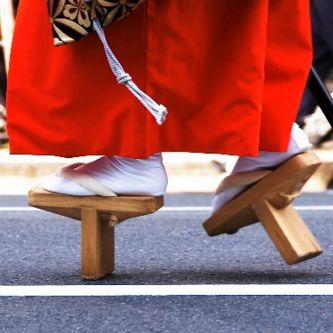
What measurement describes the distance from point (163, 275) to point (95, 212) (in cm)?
30

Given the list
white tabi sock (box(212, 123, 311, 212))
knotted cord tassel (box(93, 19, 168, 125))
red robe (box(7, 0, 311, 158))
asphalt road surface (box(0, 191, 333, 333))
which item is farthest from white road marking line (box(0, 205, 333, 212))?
knotted cord tassel (box(93, 19, 168, 125))

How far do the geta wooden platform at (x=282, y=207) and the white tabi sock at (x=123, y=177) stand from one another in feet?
0.70

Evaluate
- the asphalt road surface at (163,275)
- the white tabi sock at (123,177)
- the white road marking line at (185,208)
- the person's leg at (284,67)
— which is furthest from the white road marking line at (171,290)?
the white road marking line at (185,208)

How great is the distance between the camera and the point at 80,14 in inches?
114

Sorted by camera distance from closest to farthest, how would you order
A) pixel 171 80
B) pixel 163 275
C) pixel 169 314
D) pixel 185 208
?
pixel 169 314 → pixel 171 80 → pixel 163 275 → pixel 185 208

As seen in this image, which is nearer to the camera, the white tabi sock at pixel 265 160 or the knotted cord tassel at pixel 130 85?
the knotted cord tassel at pixel 130 85

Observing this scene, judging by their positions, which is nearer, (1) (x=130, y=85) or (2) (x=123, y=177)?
(1) (x=130, y=85)

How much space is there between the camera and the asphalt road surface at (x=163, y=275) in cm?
280

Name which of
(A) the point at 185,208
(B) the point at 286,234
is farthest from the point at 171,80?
(A) the point at 185,208

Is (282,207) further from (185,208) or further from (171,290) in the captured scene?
(185,208)

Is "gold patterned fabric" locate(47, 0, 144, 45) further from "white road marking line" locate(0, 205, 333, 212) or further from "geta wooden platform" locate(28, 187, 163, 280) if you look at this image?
"white road marking line" locate(0, 205, 333, 212)

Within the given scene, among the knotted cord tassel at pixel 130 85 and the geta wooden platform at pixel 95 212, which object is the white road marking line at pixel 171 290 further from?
the knotted cord tassel at pixel 130 85

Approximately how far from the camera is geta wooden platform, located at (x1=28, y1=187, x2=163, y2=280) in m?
3.07

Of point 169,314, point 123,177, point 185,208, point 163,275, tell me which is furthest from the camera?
point 185,208
